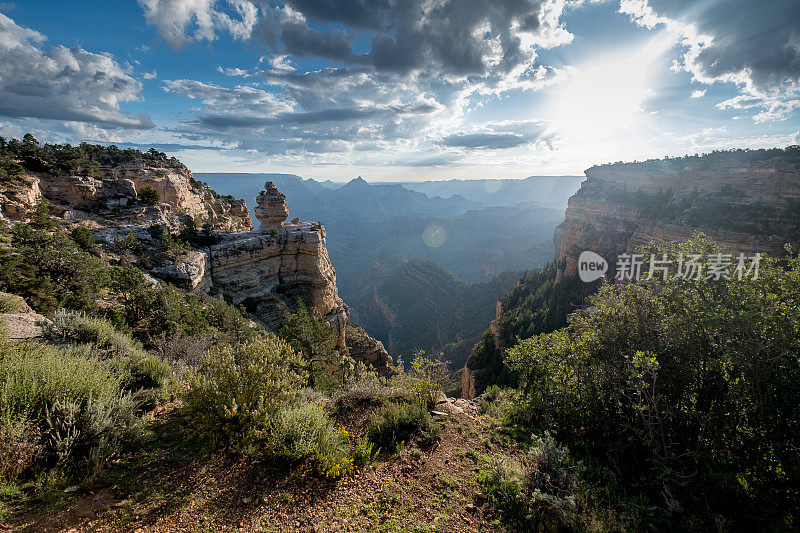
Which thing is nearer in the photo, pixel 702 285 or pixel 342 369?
pixel 702 285

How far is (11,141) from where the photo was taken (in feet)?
77.9

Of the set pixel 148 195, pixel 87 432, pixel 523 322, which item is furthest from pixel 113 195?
pixel 523 322

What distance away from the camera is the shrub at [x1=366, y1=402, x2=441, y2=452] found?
650 cm

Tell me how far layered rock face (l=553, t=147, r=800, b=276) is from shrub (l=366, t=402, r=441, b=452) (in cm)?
3885

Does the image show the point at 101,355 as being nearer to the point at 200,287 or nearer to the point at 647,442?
the point at 647,442

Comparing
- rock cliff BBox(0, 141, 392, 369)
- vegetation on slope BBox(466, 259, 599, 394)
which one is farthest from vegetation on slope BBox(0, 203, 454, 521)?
vegetation on slope BBox(466, 259, 599, 394)

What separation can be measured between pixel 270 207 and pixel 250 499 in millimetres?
34976

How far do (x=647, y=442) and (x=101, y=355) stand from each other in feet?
39.7

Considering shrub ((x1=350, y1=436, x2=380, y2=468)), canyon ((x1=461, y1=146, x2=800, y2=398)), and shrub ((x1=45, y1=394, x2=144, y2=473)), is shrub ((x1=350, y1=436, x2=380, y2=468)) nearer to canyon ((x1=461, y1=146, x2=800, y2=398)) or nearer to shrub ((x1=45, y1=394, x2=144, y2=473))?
shrub ((x1=45, y1=394, x2=144, y2=473))

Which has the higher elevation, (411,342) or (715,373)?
(715,373)

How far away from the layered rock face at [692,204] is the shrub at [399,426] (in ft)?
127

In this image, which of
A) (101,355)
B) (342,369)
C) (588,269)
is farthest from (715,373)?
(588,269)

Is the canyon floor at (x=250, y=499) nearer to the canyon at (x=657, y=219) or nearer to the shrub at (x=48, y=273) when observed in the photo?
the shrub at (x=48, y=273)

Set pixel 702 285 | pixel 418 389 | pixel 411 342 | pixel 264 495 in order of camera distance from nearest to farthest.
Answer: pixel 264 495 < pixel 702 285 < pixel 418 389 < pixel 411 342
